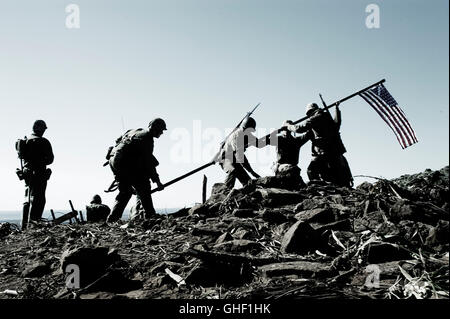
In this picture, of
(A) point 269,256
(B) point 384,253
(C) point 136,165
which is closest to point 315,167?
(C) point 136,165

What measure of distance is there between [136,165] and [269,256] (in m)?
4.33

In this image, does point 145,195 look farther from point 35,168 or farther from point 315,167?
point 315,167

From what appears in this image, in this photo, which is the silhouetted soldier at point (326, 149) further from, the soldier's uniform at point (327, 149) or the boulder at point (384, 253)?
the boulder at point (384, 253)

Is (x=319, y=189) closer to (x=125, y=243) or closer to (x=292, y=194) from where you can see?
(x=292, y=194)

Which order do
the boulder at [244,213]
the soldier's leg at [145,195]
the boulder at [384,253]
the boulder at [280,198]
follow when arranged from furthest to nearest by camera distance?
1. the soldier's leg at [145,195]
2. the boulder at [280,198]
3. the boulder at [244,213]
4. the boulder at [384,253]

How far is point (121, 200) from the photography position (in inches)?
296

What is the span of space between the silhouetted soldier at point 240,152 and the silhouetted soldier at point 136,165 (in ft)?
5.87

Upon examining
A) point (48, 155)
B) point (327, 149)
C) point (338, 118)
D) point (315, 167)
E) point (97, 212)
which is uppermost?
point (338, 118)

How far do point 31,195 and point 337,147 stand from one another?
7.30 m

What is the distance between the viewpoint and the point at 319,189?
6781mm

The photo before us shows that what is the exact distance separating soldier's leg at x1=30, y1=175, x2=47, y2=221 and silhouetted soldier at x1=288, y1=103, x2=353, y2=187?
6.09m

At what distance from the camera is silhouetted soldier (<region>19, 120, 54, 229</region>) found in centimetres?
799

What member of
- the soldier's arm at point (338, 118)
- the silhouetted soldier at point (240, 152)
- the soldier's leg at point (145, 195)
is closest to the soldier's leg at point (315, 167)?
the soldier's arm at point (338, 118)

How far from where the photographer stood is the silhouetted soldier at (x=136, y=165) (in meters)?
7.22
